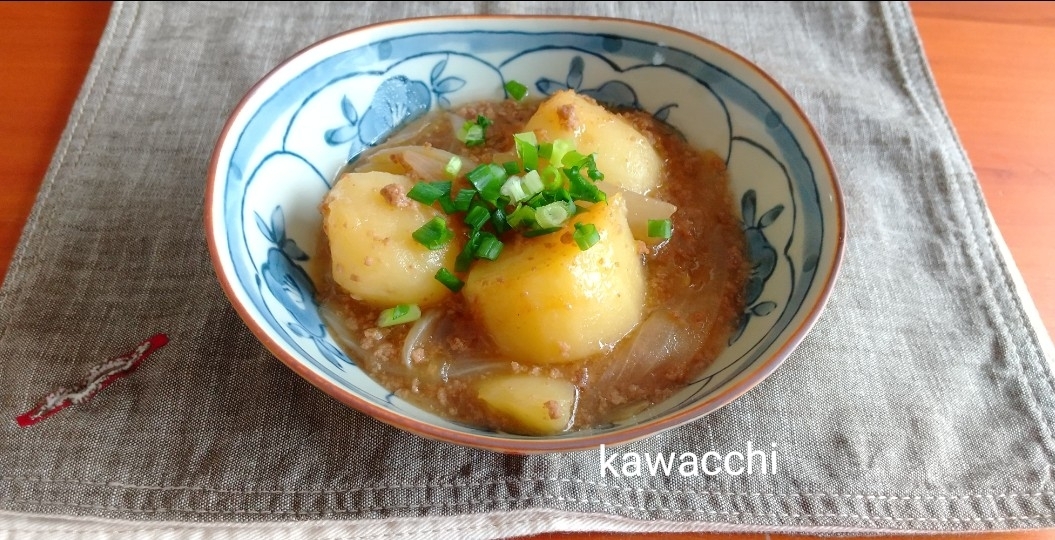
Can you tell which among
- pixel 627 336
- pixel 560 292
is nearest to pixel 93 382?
pixel 560 292

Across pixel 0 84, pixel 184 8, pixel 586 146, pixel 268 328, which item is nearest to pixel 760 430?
pixel 586 146

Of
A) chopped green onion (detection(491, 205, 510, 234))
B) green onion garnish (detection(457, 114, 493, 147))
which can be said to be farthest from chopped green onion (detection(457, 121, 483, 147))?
chopped green onion (detection(491, 205, 510, 234))

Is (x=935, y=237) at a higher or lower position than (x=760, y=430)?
higher

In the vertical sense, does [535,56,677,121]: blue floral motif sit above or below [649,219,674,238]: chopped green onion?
above

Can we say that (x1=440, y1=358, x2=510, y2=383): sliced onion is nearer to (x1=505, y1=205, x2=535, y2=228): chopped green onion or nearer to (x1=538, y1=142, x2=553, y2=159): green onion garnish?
(x1=505, y1=205, x2=535, y2=228): chopped green onion

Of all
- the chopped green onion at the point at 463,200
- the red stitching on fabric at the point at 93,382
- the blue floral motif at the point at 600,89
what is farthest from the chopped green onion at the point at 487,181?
the red stitching on fabric at the point at 93,382

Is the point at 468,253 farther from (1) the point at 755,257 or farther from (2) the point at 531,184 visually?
(1) the point at 755,257

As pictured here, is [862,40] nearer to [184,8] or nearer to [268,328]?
[268,328]
